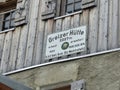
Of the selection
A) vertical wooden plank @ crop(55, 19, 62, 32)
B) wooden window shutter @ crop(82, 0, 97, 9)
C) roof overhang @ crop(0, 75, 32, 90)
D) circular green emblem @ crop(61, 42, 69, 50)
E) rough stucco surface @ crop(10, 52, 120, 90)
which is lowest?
roof overhang @ crop(0, 75, 32, 90)

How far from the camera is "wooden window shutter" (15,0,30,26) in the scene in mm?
10938

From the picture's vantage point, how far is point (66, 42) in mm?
10023

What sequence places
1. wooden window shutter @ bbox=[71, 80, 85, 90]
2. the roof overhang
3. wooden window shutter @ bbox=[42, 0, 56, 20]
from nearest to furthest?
the roof overhang < wooden window shutter @ bbox=[71, 80, 85, 90] < wooden window shutter @ bbox=[42, 0, 56, 20]

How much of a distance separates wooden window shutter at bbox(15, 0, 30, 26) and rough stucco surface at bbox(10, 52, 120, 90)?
1.40 meters

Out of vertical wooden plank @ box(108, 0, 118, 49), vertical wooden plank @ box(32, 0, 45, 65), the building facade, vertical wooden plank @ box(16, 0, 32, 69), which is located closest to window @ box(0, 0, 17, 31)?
the building facade

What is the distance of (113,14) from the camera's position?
962cm

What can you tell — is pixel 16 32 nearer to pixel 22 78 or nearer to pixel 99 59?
pixel 22 78

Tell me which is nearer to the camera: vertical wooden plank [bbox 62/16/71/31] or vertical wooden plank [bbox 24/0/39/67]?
vertical wooden plank [bbox 62/16/71/31]

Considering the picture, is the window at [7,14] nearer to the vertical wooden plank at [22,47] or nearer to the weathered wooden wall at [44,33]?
the weathered wooden wall at [44,33]

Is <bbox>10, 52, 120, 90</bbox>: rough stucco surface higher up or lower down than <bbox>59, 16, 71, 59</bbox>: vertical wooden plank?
lower down

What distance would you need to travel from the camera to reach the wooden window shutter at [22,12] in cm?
1094

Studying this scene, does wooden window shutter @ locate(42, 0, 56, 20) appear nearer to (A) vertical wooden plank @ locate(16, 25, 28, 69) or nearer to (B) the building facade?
(B) the building facade

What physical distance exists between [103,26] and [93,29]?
0.23m

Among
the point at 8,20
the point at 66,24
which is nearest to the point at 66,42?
the point at 66,24
